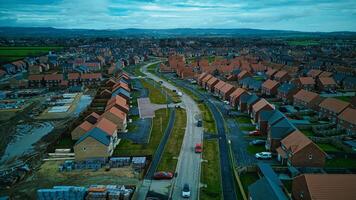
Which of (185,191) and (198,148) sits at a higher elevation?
(198,148)

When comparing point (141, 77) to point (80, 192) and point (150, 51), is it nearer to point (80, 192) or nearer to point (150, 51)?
point (80, 192)

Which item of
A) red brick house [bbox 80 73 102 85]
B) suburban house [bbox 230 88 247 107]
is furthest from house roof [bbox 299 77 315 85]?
red brick house [bbox 80 73 102 85]

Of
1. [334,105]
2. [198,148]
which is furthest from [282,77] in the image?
[198,148]

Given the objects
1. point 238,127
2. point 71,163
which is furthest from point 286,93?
point 71,163

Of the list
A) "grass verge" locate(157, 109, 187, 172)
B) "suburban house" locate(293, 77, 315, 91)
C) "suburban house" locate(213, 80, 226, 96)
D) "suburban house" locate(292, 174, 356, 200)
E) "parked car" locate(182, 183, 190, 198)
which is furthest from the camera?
"suburban house" locate(293, 77, 315, 91)

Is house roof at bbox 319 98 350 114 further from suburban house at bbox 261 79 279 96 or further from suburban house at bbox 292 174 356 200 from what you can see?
suburban house at bbox 292 174 356 200

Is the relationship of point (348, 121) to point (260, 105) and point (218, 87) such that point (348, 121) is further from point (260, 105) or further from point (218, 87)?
point (218, 87)

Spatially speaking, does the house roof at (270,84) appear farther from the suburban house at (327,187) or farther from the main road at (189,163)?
the suburban house at (327,187)
